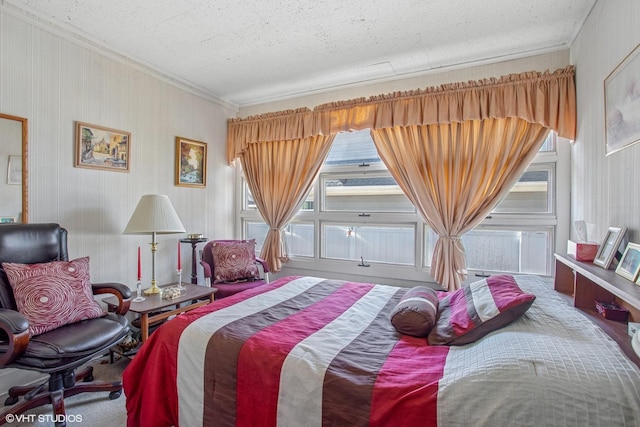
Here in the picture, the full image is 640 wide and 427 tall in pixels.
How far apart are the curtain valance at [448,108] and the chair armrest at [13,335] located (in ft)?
9.05

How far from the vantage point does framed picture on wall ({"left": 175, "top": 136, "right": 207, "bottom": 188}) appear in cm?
343

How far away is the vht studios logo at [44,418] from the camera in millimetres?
1758

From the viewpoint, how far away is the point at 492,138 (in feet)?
9.09

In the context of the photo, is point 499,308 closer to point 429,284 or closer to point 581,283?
point 581,283

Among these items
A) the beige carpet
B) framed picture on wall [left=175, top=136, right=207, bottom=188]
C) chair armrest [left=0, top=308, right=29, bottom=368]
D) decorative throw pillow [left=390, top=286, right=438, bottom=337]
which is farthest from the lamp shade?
decorative throw pillow [left=390, top=286, right=438, bottom=337]

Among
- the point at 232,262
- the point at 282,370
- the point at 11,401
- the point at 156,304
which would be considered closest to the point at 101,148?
the point at 156,304

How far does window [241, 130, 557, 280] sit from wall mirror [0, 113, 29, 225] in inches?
88.1

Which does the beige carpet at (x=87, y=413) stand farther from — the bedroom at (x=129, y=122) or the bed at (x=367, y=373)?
the bedroom at (x=129, y=122)

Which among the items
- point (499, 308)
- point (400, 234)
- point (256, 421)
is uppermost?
point (400, 234)

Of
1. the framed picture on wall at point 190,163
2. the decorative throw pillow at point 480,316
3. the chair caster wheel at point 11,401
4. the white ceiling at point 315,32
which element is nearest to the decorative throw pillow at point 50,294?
the chair caster wheel at point 11,401

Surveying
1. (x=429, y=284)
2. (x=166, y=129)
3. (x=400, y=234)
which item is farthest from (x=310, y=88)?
(x=429, y=284)

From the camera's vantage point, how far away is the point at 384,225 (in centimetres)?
341

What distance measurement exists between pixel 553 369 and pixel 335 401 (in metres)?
0.73

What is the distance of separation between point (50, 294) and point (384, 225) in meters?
2.79
